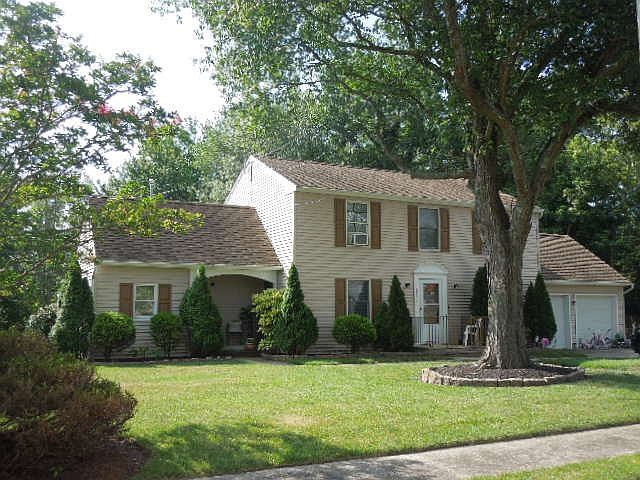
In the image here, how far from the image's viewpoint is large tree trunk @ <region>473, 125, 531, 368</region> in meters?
13.0

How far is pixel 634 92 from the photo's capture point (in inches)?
520

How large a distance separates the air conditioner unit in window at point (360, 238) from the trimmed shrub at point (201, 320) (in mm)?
5254

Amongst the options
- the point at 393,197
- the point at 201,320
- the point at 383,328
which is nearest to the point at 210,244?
the point at 201,320

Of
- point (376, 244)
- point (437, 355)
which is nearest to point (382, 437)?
point (437, 355)

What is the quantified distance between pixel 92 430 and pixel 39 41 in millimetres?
4416

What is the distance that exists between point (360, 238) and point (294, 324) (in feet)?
14.1

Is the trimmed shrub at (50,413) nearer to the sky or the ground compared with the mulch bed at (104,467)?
nearer to the sky

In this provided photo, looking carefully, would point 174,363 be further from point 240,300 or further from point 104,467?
point 104,467

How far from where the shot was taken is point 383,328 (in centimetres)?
1995

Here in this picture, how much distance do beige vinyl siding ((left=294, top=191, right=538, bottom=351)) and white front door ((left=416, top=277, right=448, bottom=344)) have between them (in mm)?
316

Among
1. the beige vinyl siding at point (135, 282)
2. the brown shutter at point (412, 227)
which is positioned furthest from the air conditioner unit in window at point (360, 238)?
the beige vinyl siding at point (135, 282)

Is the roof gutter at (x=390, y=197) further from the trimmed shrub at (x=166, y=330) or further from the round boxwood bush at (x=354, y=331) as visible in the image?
the trimmed shrub at (x=166, y=330)

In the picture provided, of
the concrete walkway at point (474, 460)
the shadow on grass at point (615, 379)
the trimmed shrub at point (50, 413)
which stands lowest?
the concrete walkway at point (474, 460)

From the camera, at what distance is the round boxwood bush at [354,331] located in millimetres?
19219
